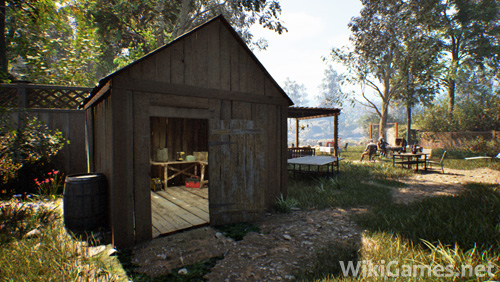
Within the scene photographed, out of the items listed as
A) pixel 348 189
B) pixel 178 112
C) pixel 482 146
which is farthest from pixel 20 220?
pixel 482 146

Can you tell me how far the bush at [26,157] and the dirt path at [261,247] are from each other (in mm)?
4821

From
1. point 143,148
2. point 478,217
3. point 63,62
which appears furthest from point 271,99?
point 63,62

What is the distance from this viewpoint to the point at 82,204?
395cm

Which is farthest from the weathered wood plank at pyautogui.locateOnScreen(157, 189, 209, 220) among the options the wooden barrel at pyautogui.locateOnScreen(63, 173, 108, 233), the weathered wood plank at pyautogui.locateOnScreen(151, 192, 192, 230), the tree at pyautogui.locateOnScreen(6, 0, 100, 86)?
the tree at pyautogui.locateOnScreen(6, 0, 100, 86)

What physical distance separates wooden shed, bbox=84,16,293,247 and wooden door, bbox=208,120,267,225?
2 cm

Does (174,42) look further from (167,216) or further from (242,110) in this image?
(167,216)

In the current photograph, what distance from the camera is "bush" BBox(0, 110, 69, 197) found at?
6027 mm

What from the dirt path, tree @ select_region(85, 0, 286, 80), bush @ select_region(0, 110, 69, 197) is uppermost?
tree @ select_region(85, 0, 286, 80)

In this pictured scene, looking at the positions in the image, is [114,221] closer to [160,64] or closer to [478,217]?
[160,64]

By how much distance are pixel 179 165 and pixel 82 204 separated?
4.29 m

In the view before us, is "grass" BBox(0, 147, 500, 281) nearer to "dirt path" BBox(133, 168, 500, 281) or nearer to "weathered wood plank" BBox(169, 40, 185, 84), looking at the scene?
"dirt path" BBox(133, 168, 500, 281)

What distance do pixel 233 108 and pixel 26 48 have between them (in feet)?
27.7

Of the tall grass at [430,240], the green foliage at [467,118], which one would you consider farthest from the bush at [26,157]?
the green foliage at [467,118]

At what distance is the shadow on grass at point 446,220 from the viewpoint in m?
3.67
